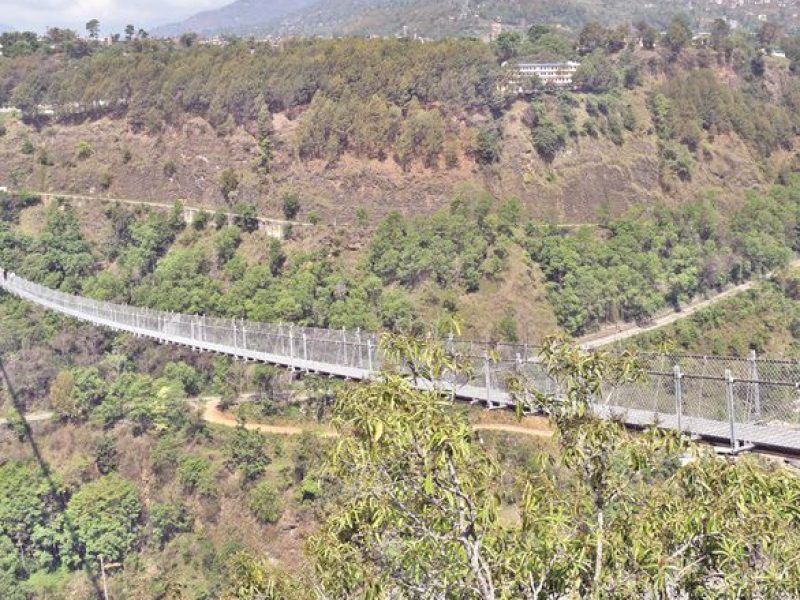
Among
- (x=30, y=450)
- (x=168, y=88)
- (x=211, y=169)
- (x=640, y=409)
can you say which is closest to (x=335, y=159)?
(x=211, y=169)

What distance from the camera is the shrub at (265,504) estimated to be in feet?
84.1

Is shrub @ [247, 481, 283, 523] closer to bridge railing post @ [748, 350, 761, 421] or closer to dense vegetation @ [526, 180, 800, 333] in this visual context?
dense vegetation @ [526, 180, 800, 333]

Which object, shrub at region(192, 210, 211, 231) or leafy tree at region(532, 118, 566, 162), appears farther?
leafy tree at region(532, 118, 566, 162)

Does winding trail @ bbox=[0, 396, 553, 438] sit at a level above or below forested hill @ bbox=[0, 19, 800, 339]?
below

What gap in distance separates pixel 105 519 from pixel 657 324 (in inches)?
855

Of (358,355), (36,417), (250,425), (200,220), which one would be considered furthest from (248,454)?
(200,220)

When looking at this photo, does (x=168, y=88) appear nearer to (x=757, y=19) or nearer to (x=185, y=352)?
(x=185, y=352)

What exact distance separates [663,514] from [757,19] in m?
122

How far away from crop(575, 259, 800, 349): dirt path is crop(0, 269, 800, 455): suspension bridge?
17.4 metres

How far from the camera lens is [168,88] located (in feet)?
163

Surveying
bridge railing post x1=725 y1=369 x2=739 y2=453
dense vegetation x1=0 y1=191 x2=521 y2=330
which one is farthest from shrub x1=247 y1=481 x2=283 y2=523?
bridge railing post x1=725 y1=369 x2=739 y2=453

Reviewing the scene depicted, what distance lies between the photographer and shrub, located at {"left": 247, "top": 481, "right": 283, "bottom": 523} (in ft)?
84.1

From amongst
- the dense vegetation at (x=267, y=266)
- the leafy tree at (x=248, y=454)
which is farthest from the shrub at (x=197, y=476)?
the dense vegetation at (x=267, y=266)

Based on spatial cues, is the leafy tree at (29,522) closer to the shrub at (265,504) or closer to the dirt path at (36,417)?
the dirt path at (36,417)
